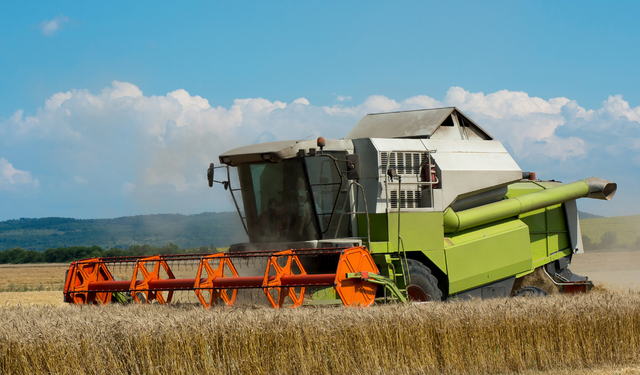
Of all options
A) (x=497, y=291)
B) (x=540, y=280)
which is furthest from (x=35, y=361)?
(x=540, y=280)

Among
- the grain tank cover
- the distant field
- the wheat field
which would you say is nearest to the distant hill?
the distant field

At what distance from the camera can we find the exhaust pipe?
30.6 feet

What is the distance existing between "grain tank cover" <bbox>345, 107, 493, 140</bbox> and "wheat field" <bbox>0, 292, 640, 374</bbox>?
373 centimetres

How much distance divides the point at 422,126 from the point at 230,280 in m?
4.26

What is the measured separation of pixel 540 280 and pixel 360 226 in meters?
3.78

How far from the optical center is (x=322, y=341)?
18.6 feet

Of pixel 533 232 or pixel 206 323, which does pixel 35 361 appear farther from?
pixel 533 232

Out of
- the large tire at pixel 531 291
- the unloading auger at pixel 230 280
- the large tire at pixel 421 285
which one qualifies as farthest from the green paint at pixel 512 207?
the unloading auger at pixel 230 280

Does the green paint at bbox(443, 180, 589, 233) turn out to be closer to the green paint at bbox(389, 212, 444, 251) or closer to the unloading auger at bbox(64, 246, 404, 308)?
the green paint at bbox(389, 212, 444, 251)

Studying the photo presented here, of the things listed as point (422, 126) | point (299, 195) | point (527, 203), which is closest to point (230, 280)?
point (299, 195)

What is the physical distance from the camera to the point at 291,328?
5648 mm

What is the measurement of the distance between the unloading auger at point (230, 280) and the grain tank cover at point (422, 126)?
2.82 metres

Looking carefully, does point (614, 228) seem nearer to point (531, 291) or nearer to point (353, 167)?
point (531, 291)

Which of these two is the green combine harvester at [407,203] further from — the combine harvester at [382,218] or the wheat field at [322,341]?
the wheat field at [322,341]
